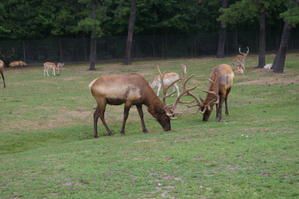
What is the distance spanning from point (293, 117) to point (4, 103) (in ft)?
35.9

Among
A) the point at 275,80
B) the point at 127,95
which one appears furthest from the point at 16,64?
the point at 127,95

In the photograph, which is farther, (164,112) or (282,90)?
(282,90)

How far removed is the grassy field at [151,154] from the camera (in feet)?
26.0

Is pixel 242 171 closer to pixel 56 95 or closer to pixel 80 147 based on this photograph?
pixel 80 147

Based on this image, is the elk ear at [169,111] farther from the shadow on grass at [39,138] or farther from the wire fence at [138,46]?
the wire fence at [138,46]

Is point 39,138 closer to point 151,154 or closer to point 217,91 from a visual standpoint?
point 217,91

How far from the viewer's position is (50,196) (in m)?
7.83

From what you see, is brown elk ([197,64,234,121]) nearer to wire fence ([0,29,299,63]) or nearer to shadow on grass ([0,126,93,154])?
shadow on grass ([0,126,93,154])

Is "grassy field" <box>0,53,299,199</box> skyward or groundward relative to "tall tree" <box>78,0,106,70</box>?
groundward

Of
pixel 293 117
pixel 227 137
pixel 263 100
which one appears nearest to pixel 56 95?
pixel 263 100

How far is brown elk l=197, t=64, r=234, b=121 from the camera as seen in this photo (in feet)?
52.4

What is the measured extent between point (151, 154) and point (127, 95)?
4.40 m

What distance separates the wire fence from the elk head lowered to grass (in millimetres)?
32841

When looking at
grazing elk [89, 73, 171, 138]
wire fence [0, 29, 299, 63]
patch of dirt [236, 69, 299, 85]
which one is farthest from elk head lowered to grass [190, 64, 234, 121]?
wire fence [0, 29, 299, 63]
